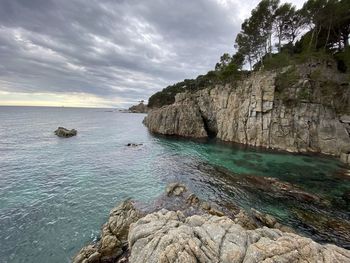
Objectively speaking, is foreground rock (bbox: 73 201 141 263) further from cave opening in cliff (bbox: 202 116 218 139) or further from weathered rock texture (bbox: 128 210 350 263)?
cave opening in cliff (bbox: 202 116 218 139)

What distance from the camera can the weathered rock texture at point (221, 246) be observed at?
24.7ft

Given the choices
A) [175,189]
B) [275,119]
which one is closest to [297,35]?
[275,119]

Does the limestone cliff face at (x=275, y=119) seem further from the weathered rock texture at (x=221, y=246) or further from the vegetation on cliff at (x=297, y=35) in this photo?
the weathered rock texture at (x=221, y=246)

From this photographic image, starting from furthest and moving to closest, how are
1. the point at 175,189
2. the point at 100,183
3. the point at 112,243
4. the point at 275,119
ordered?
the point at 275,119 < the point at 100,183 < the point at 175,189 < the point at 112,243

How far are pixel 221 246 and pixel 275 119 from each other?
40.9 metres

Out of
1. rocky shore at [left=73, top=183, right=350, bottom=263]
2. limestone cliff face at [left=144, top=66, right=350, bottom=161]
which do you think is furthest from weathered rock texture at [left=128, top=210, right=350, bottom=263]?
limestone cliff face at [left=144, top=66, right=350, bottom=161]

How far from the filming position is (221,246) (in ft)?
27.5

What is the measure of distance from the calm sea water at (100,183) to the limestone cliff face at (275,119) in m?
5.46

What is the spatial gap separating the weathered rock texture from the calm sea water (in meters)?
6.96

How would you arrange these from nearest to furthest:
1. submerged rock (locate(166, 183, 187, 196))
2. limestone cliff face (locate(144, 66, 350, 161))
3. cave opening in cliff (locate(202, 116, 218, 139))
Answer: submerged rock (locate(166, 183, 187, 196)), limestone cliff face (locate(144, 66, 350, 161)), cave opening in cliff (locate(202, 116, 218, 139))

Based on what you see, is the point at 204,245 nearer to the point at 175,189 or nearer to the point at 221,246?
the point at 221,246

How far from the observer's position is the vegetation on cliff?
41.2 metres

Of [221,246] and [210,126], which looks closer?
[221,246]

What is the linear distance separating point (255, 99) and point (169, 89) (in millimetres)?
79204
